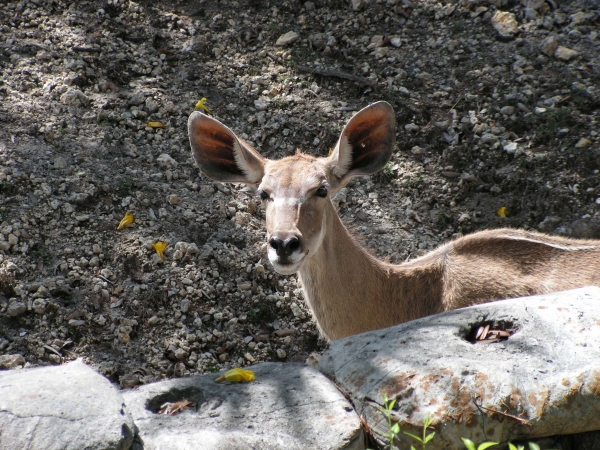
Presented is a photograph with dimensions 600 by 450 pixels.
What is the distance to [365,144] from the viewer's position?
5562mm

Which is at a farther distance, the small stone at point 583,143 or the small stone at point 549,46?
the small stone at point 549,46

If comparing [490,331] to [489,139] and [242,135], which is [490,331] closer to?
[489,139]

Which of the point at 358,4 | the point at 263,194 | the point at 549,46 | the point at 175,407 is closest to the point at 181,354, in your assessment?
the point at 263,194

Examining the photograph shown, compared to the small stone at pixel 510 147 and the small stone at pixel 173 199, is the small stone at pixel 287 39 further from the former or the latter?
the small stone at pixel 510 147

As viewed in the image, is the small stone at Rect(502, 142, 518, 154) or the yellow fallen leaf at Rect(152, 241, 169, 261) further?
the small stone at Rect(502, 142, 518, 154)

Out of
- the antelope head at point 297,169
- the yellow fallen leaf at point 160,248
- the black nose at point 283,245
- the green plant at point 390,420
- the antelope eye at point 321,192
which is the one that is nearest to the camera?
the green plant at point 390,420

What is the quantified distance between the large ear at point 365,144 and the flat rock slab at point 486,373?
175cm

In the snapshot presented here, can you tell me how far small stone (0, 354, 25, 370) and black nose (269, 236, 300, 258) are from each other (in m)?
2.30

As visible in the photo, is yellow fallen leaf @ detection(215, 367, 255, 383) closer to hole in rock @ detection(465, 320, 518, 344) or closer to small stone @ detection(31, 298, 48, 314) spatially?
hole in rock @ detection(465, 320, 518, 344)


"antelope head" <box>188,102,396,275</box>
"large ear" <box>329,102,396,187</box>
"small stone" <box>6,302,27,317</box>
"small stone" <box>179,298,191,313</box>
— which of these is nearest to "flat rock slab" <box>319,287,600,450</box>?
"antelope head" <box>188,102,396,275</box>

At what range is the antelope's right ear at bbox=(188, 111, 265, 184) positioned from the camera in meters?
5.57

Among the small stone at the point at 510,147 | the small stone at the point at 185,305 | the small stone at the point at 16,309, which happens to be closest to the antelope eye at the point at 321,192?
the small stone at the point at 185,305

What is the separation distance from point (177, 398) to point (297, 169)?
2.14 metres

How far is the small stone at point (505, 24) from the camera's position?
8.54m
